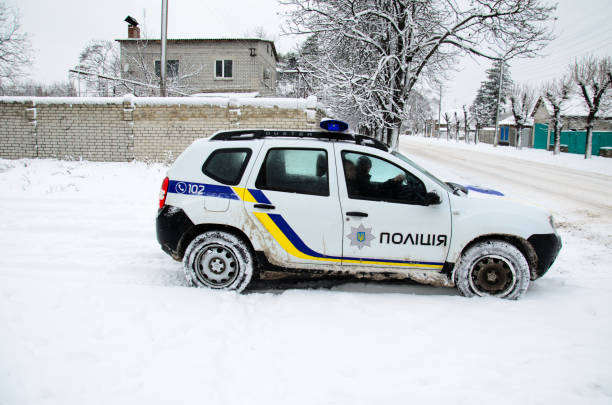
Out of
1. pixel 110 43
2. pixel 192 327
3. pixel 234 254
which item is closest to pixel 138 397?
pixel 192 327

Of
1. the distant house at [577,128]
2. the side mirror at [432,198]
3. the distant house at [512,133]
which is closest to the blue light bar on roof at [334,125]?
the side mirror at [432,198]

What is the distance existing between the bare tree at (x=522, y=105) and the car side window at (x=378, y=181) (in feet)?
151

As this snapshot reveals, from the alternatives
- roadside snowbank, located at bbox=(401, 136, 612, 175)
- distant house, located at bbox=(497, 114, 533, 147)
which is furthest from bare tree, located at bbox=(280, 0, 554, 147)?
distant house, located at bbox=(497, 114, 533, 147)

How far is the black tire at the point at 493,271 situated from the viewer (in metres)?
3.91

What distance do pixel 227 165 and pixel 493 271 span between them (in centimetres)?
304

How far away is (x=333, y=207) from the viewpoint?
3953 mm

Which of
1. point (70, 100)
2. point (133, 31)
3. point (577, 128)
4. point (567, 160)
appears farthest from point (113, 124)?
point (577, 128)

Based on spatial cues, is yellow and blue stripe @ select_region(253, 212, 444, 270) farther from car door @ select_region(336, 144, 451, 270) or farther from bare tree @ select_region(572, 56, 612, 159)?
bare tree @ select_region(572, 56, 612, 159)

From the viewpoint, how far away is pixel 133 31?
3097 centimetres

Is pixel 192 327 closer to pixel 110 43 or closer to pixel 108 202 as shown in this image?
pixel 108 202

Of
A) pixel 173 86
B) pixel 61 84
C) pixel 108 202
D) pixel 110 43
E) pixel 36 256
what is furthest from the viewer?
pixel 61 84

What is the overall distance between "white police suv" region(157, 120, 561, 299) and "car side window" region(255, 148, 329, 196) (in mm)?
11

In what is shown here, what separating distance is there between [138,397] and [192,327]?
36.5 inches

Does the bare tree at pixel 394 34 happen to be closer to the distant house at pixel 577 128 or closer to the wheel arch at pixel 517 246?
the wheel arch at pixel 517 246
